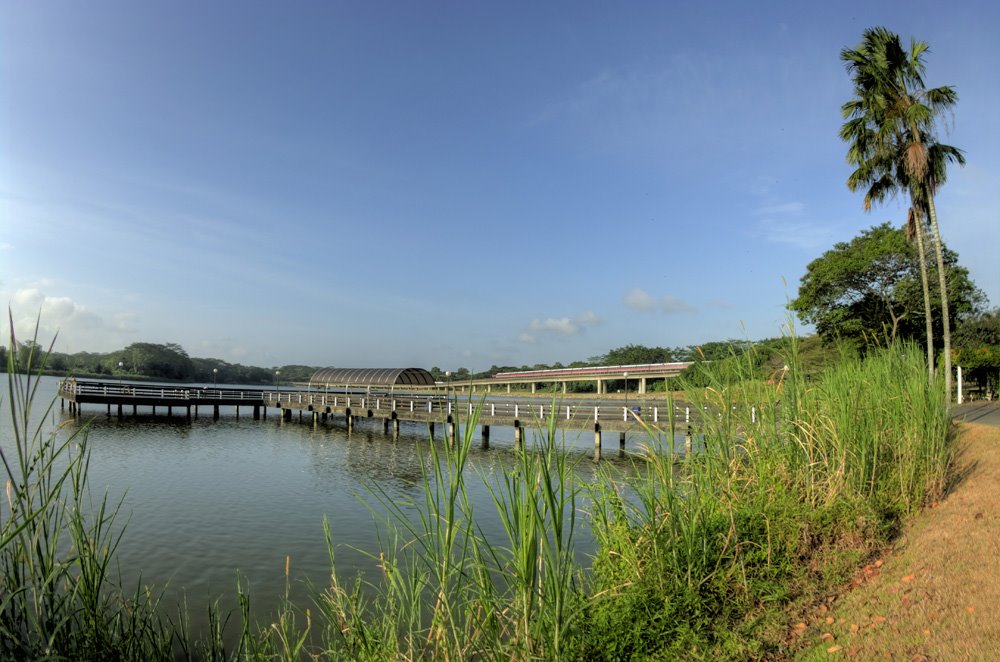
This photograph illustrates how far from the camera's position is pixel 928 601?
4023 millimetres

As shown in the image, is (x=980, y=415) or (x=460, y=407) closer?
(x=980, y=415)

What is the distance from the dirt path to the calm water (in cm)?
210

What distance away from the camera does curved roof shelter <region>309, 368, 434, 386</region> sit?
129 feet

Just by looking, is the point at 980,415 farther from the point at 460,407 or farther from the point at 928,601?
the point at 460,407

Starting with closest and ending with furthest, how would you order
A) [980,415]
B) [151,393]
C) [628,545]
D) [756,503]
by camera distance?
[628,545] < [756,503] < [980,415] < [151,393]

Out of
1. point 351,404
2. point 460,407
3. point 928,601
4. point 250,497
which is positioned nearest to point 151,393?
point 351,404

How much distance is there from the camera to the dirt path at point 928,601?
11.4ft

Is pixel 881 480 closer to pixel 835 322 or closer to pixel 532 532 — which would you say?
pixel 532 532

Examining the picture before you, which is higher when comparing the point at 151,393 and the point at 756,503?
the point at 756,503

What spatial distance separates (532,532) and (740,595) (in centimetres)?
262

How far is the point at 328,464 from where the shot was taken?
20359 millimetres

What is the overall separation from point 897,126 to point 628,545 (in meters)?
16.1

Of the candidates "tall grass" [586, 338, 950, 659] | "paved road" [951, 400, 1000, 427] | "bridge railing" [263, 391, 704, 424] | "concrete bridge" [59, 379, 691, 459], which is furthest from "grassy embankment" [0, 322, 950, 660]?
"concrete bridge" [59, 379, 691, 459]

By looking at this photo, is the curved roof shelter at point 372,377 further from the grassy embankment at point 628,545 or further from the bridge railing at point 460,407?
the grassy embankment at point 628,545
